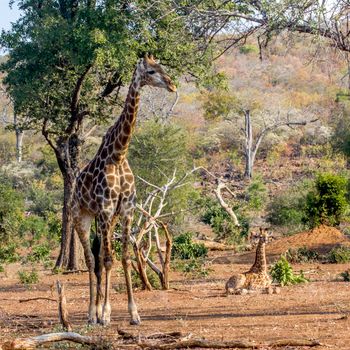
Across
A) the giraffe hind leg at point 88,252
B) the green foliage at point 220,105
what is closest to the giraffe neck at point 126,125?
the giraffe hind leg at point 88,252

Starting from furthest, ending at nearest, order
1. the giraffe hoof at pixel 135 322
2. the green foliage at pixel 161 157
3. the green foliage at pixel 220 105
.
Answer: the green foliage at pixel 220 105 → the green foliage at pixel 161 157 → the giraffe hoof at pixel 135 322

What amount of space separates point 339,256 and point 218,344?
13.1 meters

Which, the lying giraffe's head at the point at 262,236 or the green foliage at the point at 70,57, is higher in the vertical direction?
the green foliage at the point at 70,57

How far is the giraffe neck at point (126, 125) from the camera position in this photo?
33.9ft

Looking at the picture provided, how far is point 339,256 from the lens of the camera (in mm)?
20047

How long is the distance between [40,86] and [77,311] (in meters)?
9.03

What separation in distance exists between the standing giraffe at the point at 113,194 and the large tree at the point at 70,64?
7.42 meters

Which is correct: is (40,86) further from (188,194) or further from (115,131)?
(188,194)

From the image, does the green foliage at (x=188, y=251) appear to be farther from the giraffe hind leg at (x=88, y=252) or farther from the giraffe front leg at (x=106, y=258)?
the giraffe front leg at (x=106, y=258)

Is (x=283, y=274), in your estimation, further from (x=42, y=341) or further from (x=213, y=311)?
(x=42, y=341)

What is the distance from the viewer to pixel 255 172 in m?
51.0

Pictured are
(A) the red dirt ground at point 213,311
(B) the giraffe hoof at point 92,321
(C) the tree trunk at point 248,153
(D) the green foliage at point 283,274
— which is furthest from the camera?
(C) the tree trunk at point 248,153

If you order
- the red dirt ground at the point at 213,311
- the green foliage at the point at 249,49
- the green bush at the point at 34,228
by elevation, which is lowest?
the red dirt ground at the point at 213,311

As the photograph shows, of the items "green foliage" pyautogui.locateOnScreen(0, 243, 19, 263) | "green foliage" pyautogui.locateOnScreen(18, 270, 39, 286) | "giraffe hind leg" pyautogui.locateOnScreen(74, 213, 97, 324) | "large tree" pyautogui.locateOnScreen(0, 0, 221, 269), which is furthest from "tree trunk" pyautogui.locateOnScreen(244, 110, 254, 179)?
"giraffe hind leg" pyautogui.locateOnScreen(74, 213, 97, 324)
